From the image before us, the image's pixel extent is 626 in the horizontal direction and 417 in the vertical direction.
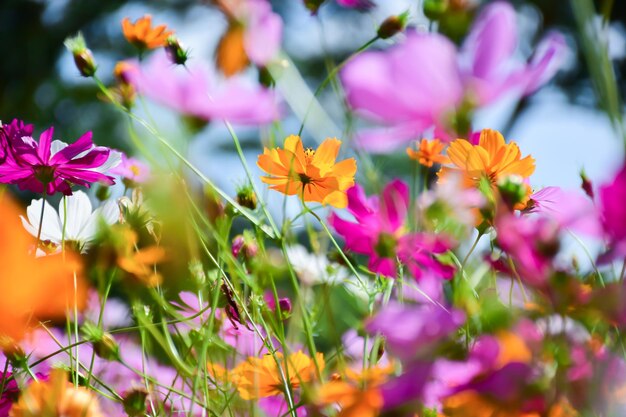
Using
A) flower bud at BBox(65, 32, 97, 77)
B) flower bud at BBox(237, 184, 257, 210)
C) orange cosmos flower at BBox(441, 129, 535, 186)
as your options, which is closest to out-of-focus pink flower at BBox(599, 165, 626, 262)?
orange cosmos flower at BBox(441, 129, 535, 186)

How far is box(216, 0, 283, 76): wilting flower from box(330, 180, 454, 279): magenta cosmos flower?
0.24 ft

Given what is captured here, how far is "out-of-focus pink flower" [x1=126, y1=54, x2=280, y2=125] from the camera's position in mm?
224

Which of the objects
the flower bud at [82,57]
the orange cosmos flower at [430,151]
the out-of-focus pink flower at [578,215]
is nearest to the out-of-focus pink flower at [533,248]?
the out-of-focus pink flower at [578,215]

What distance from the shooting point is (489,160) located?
0.34 m

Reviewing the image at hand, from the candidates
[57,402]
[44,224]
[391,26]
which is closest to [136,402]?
[57,402]

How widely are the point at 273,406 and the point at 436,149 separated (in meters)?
0.17

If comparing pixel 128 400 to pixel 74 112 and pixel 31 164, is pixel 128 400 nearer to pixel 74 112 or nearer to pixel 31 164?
pixel 31 164

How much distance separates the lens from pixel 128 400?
0.30 meters

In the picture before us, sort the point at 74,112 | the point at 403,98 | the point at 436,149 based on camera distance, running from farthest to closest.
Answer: the point at 74,112 → the point at 436,149 → the point at 403,98

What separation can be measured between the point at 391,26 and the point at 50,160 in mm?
207

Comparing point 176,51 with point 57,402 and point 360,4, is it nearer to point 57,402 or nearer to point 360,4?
point 360,4

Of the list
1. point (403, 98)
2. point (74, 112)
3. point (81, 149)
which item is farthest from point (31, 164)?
point (74, 112)

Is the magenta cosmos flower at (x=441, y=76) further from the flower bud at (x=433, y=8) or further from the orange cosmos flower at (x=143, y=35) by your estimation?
the orange cosmos flower at (x=143, y=35)

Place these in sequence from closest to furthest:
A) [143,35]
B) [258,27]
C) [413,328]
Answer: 1. [413,328]
2. [258,27]
3. [143,35]
